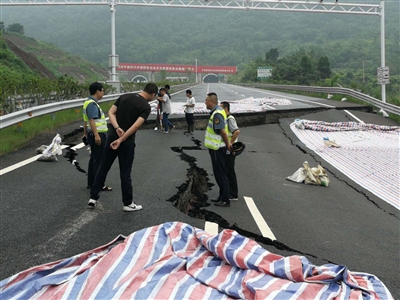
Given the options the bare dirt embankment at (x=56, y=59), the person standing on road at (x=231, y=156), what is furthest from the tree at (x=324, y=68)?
the person standing on road at (x=231, y=156)

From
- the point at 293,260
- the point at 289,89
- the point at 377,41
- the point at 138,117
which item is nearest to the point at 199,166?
the point at 138,117

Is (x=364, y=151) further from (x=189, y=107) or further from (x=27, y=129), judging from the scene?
(x=27, y=129)

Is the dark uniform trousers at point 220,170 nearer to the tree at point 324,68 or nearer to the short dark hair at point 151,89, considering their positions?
the short dark hair at point 151,89

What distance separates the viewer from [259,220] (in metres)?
7.16

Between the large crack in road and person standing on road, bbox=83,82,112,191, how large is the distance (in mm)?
1280

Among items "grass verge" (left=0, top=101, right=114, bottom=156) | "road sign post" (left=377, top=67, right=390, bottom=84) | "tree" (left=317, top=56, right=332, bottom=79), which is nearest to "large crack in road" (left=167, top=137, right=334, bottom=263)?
"grass verge" (left=0, top=101, right=114, bottom=156)

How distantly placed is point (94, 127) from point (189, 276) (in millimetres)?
4903

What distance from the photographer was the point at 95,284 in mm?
3646

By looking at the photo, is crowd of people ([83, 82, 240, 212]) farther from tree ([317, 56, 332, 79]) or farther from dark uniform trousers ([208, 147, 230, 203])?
tree ([317, 56, 332, 79])

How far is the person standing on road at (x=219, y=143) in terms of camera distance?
8.04 meters

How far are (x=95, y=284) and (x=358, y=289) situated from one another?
189cm

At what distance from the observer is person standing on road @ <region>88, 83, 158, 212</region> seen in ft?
23.2

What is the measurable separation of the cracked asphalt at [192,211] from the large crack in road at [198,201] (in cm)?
2

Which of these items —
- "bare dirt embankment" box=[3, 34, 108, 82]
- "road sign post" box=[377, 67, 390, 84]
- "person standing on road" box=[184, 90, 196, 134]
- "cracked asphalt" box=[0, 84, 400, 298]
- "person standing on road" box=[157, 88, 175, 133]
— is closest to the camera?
"cracked asphalt" box=[0, 84, 400, 298]
